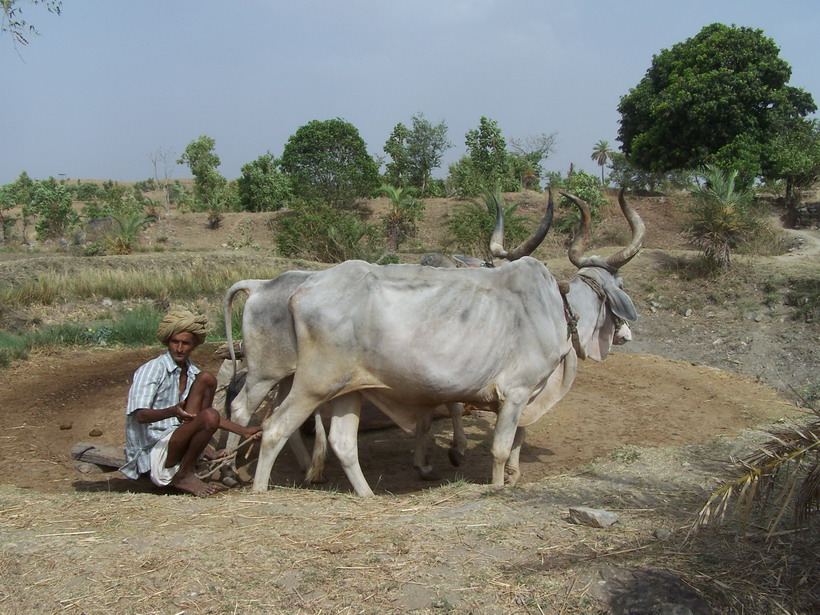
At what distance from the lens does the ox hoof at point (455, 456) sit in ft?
19.5

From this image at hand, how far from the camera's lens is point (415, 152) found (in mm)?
31625

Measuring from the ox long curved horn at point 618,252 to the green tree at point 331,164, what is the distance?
71.6 ft

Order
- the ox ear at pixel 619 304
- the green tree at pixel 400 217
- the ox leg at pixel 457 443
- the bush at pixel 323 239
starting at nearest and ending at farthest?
the ox ear at pixel 619 304 → the ox leg at pixel 457 443 → the bush at pixel 323 239 → the green tree at pixel 400 217

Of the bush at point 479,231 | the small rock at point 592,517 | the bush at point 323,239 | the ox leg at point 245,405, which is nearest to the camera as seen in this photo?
the small rock at point 592,517

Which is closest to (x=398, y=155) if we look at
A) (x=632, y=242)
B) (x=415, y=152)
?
(x=415, y=152)

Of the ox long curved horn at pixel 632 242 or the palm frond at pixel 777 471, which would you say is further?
the ox long curved horn at pixel 632 242

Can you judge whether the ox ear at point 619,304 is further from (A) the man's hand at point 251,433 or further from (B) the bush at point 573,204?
(B) the bush at point 573,204

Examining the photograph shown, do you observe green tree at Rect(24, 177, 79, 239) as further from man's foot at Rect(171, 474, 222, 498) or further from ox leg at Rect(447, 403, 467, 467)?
man's foot at Rect(171, 474, 222, 498)

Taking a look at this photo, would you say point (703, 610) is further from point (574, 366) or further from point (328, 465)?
point (328, 465)

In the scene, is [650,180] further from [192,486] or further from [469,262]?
[192,486]

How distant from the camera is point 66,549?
331 centimetres

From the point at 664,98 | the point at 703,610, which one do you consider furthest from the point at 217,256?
the point at 664,98

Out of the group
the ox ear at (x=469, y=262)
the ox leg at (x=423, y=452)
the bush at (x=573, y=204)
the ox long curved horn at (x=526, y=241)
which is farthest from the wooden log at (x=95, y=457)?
the bush at (x=573, y=204)

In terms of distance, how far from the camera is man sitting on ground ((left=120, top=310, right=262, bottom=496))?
15.2 feet
